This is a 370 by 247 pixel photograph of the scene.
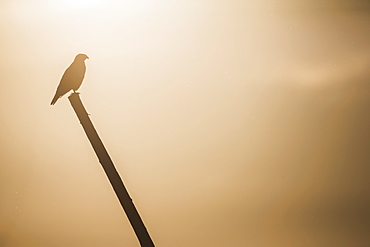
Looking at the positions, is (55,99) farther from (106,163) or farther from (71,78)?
(106,163)

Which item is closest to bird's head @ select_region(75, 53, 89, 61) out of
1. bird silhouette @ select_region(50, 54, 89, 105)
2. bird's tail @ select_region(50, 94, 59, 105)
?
bird silhouette @ select_region(50, 54, 89, 105)

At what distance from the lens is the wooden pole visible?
942mm

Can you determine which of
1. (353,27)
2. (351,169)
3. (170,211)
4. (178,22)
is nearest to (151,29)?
(178,22)

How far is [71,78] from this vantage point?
111cm

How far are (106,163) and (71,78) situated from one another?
0.33 m

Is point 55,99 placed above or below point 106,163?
above

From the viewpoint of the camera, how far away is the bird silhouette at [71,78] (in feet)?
3.64

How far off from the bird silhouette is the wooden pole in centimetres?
17

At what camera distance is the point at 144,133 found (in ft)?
3.93

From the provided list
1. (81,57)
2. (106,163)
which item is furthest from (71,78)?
(106,163)

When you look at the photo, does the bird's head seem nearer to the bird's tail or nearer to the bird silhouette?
the bird silhouette

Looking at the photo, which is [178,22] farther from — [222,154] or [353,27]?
[353,27]

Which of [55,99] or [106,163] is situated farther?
[55,99]

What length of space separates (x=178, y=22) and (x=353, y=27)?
0.63 m
